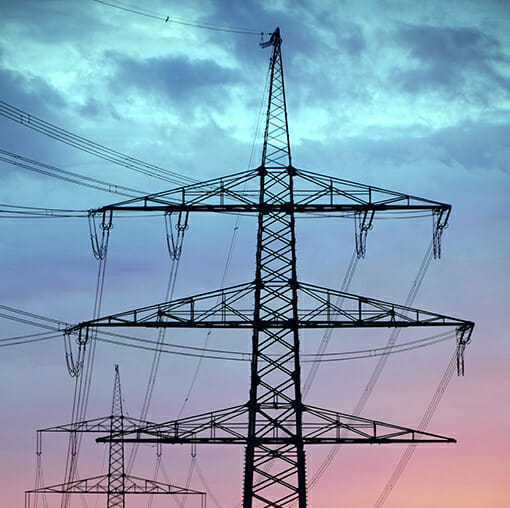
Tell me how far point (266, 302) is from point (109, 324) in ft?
24.4

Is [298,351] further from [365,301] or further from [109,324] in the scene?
[109,324]

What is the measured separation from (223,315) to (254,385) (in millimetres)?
3569

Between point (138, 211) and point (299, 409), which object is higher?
point (138, 211)

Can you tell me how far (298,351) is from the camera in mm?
64188

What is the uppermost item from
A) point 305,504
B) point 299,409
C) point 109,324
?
point 109,324

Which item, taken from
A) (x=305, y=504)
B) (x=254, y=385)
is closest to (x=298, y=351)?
(x=254, y=385)

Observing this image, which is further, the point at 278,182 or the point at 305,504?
the point at 278,182

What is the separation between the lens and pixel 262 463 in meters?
63.0

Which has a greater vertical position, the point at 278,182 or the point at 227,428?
the point at 278,182

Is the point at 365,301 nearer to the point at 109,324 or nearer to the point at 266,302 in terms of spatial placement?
the point at 266,302

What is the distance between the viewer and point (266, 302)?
6456cm

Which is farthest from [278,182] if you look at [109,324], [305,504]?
[305,504]

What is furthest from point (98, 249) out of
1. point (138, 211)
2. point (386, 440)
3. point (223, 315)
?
point (386, 440)

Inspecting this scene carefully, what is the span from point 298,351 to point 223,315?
12.9ft
